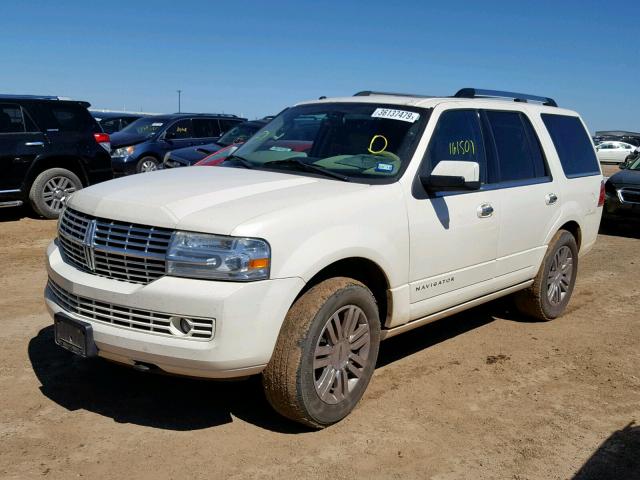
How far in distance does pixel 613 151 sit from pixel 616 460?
42024 mm

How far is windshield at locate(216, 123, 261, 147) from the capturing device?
43.1 feet

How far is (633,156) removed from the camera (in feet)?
42.1

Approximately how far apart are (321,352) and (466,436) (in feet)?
3.16

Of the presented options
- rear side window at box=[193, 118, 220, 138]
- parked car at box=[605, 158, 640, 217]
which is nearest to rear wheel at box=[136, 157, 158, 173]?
rear side window at box=[193, 118, 220, 138]

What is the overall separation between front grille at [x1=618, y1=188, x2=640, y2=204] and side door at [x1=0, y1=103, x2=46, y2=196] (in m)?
9.23

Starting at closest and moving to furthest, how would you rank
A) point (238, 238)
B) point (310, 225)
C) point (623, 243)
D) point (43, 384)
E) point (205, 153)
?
point (238, 238) → point (310, 225) → point (43, 384) → point (623, 243) → point (205, 153)

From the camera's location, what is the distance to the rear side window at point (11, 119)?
9914 millimetres

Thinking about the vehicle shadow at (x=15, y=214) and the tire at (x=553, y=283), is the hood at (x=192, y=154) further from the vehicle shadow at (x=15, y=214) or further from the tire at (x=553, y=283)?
the tire at (x=553, y=283)

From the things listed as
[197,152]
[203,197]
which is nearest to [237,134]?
[197,152]

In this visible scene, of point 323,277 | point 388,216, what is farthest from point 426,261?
point 323,277

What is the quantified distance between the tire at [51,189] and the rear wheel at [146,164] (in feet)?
14.0

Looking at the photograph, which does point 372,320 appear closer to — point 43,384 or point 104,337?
point 104,337

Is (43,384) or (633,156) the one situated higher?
(633,156)

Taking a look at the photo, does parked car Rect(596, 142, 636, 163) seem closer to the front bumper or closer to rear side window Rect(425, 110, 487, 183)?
rear side window Rect(425, 110, 487, 183)
